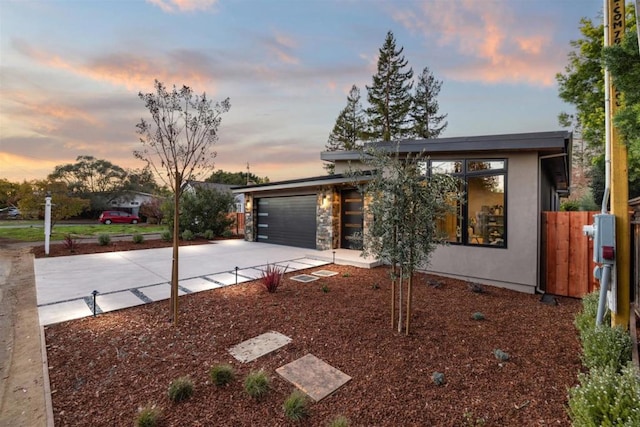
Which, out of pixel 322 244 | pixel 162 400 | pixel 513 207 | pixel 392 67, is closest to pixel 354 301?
pixel 162 400

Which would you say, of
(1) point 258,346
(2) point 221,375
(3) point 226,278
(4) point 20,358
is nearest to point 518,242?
(1) point 258,346

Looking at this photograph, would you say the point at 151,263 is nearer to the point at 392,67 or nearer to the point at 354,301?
the point at 354,301

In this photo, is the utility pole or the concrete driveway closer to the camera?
the utility pole

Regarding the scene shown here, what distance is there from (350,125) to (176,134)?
20949mm

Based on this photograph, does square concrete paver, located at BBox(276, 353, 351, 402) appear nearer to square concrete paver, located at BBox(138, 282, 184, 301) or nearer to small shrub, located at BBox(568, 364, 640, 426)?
small shrub, located at BBox(568, 364, 640, 426)

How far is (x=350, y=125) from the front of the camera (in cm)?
2320

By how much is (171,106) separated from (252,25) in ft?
18.9

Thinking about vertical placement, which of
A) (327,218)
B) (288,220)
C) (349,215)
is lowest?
(288,220)

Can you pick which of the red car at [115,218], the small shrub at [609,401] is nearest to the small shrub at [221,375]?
the small shrub at [609,401]

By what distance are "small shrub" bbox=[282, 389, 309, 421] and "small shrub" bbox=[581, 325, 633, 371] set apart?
253 centimetres

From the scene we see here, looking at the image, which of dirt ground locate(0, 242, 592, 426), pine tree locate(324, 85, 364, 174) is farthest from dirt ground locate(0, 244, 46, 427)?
pine tree locate(324, 85, 364, 174)

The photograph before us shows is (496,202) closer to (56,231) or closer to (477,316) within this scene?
(477,316)

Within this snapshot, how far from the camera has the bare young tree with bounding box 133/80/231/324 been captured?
3.72 m

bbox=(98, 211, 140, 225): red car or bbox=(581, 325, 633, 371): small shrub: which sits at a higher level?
bbox=(98, 211, 140, 225): red car
